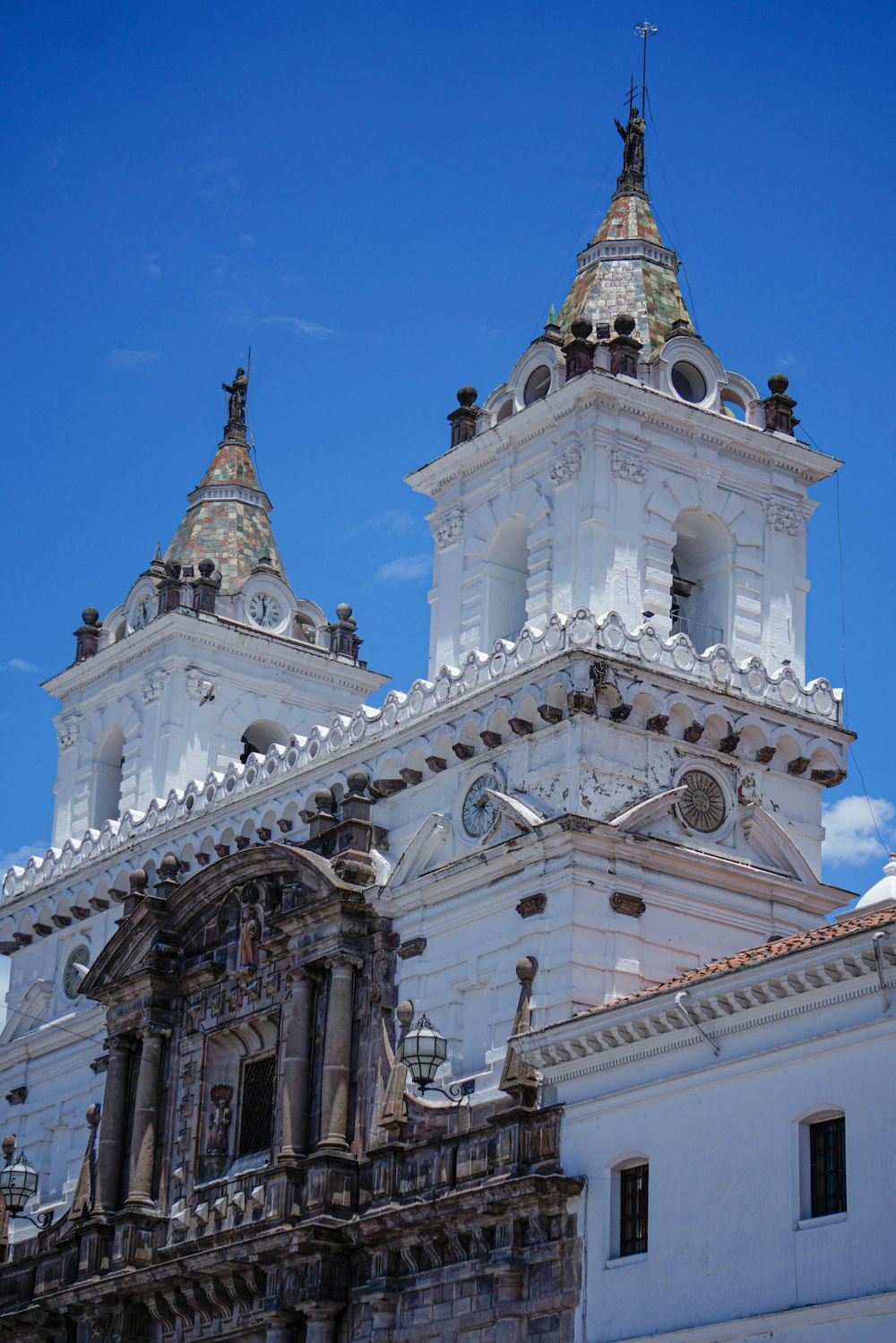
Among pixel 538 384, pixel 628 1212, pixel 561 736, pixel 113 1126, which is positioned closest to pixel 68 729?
pixel 113 1126

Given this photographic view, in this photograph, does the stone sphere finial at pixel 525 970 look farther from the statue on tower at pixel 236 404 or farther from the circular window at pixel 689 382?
the statue on tower at pixel 236 404

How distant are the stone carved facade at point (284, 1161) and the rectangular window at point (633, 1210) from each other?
34.9 inches

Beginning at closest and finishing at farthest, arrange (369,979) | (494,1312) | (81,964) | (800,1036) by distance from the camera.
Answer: (800,1036) < (494,1312) < (369,979) < (81,964)

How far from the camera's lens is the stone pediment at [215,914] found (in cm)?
4266

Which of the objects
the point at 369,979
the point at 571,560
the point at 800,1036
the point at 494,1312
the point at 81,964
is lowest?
the point at 494,1312

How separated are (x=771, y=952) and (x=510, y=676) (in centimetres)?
847

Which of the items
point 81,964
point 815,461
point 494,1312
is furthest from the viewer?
point 81,964

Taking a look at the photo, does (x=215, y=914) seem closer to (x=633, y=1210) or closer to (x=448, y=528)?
(x=448, y=528)

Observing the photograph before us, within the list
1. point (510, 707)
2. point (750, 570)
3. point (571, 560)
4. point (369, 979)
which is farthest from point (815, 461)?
point (369, 979)

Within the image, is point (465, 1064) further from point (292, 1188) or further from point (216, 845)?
point (216, 845)

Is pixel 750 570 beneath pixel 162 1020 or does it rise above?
above

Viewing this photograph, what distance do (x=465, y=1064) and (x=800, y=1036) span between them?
28.5 feet

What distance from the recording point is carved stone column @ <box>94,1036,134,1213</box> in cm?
4431

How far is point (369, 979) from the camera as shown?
4072 cm
